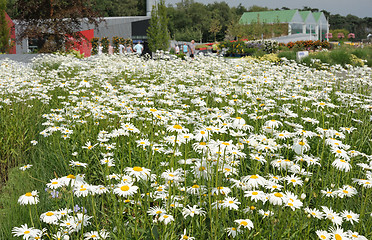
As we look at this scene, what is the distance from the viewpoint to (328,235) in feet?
5.60

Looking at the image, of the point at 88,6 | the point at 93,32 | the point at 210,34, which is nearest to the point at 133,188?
the point at 88,6

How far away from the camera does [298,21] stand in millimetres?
60844

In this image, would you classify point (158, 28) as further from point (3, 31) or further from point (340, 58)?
point (340, 58)

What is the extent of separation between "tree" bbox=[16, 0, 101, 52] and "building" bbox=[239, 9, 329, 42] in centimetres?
4010

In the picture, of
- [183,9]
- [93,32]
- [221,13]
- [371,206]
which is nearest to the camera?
[371,206]

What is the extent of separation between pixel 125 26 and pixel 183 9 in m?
43.0

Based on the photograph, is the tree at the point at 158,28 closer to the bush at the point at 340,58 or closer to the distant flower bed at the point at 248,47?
the distant flower bed at the point at 248,47

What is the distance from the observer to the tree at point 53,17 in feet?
54.4

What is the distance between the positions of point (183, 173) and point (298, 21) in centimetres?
6504

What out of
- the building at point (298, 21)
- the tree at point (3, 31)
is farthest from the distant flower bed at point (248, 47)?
the building at point (298, 21)

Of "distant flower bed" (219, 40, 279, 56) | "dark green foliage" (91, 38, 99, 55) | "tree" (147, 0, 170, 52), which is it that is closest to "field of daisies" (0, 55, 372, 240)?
"distant flower bed" (219, 40, 279, 56)

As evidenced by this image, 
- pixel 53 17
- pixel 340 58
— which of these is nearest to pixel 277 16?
pixel 340 58

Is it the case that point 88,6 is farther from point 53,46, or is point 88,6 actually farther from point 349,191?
point 349,191

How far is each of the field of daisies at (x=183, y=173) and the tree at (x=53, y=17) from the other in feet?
36.3
